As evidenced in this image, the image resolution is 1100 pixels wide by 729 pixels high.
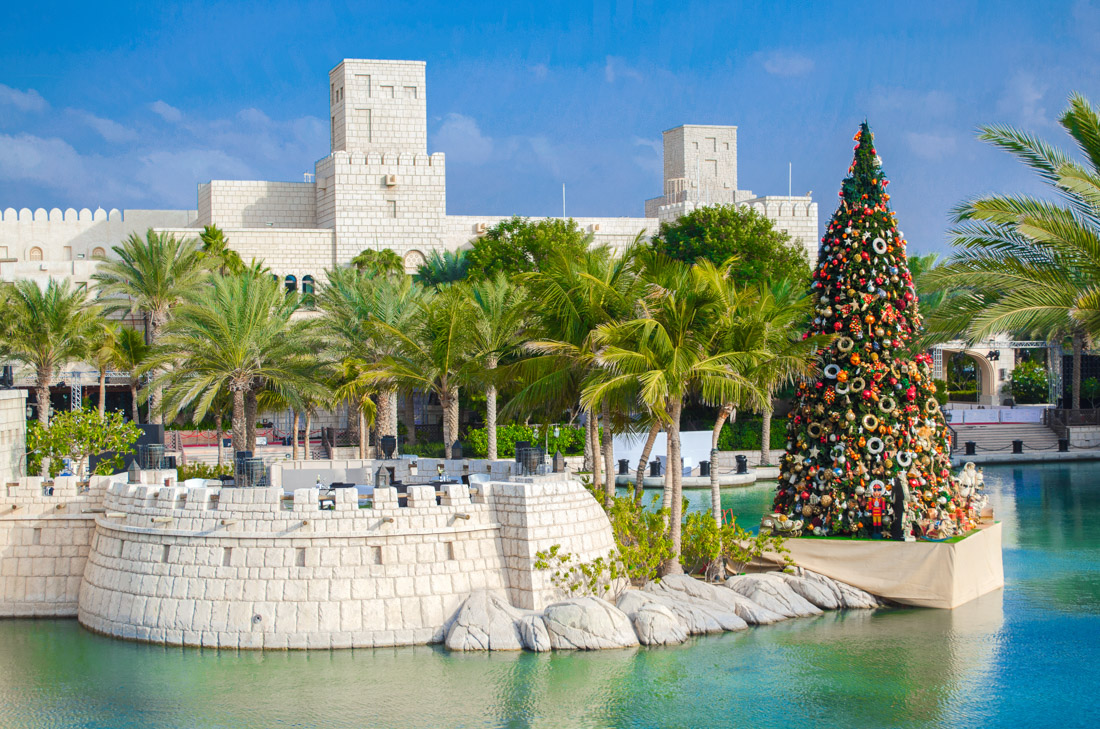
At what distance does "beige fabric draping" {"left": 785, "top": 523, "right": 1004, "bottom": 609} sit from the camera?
57.0 ft

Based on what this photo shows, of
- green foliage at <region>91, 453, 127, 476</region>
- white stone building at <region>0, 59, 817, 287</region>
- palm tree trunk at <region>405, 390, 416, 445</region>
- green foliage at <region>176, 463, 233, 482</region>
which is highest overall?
white stone building at <region>0, 59, 817, 287</region>

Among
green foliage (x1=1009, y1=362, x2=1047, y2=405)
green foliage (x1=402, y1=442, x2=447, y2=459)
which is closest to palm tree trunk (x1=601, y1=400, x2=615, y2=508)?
green foliage (x1=402, y1=442, x2=447, y2=459)

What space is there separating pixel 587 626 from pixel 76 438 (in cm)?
1417

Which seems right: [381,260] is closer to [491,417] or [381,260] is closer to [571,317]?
[491,417]

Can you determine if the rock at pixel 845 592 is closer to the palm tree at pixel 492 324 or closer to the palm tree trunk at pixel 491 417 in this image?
the palm tree trunk at pixel 491 417

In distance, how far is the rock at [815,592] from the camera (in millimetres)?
17531

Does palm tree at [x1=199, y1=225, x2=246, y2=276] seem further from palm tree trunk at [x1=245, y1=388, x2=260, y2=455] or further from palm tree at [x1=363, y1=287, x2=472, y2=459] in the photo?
palm tree at [x1=363, y1=287, x2=472, y2=459]

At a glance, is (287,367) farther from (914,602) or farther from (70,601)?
(914,602)

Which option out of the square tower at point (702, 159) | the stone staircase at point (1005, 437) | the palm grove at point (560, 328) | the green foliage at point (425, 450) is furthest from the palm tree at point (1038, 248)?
the square tower at point (702, 159)

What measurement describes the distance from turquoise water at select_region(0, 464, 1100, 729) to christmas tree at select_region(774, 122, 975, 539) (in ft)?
5.53

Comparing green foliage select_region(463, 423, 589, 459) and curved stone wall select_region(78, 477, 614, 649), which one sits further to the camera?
green foliage select_region(463, 423, 589, 459)

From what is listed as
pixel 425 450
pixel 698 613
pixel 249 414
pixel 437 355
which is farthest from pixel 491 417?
pixel 425 450

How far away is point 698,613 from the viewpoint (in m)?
16.5

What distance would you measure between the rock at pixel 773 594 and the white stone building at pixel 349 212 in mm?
35774
